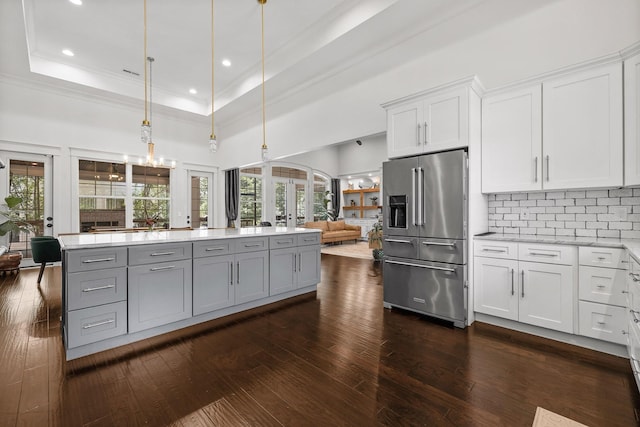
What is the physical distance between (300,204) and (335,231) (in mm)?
1642

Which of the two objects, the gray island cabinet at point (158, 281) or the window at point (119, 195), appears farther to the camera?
the window at point (119, 195)

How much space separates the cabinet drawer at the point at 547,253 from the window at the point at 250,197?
282 inches

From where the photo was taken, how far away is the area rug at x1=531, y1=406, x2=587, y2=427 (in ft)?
5.12

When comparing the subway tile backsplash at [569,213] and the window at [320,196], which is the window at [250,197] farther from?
the subway tile backsplash at [569,213]

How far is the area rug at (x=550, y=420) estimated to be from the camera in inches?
61.4

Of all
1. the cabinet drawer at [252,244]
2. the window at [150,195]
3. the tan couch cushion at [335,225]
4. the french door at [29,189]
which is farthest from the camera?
the tan couch cushion at [335,225]

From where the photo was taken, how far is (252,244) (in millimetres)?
3287

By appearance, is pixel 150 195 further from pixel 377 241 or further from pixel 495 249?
pixel 495 249

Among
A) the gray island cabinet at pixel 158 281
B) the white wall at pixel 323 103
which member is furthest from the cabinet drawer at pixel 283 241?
the white wall at pixel 323 103

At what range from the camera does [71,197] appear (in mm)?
5715

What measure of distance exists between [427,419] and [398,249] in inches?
72.7

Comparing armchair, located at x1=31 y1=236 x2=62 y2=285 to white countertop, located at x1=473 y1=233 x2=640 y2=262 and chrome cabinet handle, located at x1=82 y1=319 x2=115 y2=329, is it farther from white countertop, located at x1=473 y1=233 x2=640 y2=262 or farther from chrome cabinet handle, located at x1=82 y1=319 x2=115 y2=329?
white countertop, located at x1=473 y1=233 x2=640 y2=262

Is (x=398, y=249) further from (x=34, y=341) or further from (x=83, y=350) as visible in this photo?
(x=34, y=341)

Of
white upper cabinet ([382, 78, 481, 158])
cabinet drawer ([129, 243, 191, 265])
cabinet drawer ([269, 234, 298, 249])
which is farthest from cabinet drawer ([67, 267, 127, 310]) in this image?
white upper cabinet ([382, 78, 481, 158])
